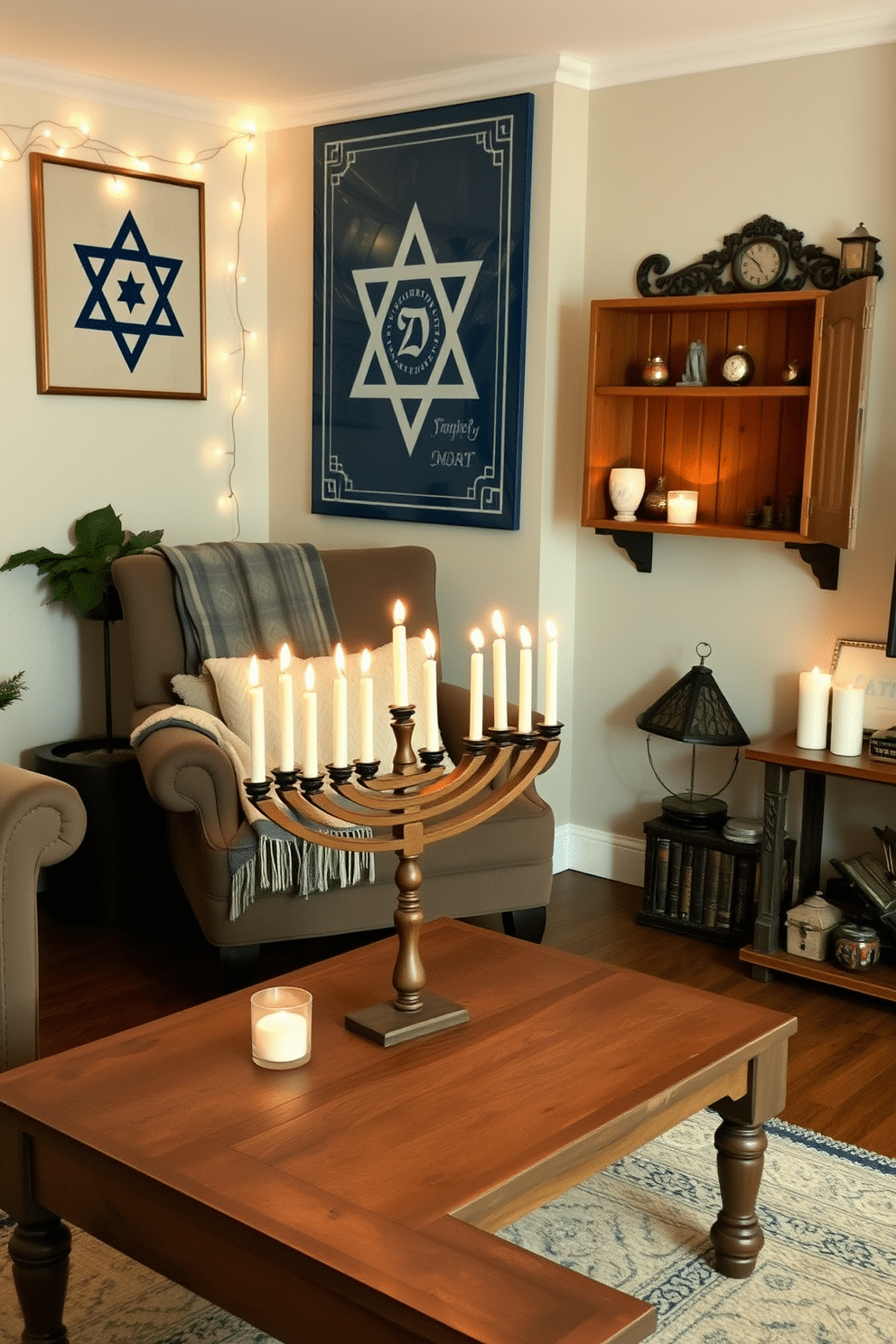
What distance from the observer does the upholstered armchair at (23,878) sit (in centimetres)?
229

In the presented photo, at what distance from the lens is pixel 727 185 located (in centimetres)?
368

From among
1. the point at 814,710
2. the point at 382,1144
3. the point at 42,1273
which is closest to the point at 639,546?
the point at 814,710

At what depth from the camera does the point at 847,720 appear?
3.36 meters

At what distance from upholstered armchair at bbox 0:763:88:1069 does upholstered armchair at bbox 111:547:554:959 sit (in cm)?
66

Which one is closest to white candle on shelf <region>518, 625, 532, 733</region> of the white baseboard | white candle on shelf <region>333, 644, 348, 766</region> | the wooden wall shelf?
white candle on shelf <region>333, 644, 348, 766</region>

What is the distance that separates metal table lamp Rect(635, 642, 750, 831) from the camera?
3670mm

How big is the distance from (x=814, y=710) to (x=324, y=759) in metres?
1.23

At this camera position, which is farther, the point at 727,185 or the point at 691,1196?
the point at 727,185

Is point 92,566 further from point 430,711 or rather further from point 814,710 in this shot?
point 430,711

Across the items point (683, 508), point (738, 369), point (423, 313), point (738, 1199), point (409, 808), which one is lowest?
point (738, 1199)

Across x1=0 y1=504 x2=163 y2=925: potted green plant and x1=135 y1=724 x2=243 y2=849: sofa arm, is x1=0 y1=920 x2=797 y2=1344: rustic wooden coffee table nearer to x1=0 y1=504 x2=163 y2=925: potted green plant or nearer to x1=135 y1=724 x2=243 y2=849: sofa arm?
x1=135 y1=724 x2=243 y2=849: sofa arm

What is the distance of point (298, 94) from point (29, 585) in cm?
172

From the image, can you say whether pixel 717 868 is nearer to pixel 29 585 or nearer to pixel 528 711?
pixel 528 711

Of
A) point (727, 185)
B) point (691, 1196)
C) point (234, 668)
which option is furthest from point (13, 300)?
point (691, 1196)
